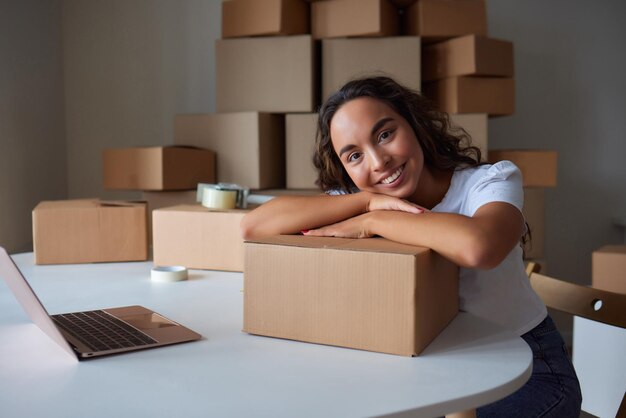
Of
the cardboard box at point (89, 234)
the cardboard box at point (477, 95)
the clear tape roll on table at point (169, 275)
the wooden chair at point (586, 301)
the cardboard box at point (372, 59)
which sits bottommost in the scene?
the wooden chair at point (586, 301)

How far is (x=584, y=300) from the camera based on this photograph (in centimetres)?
132

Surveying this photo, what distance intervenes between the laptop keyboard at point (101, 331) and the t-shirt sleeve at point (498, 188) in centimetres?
61

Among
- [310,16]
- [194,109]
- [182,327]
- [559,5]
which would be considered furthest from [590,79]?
[182,327]

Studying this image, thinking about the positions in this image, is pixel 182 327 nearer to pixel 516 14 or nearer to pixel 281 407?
pixel 281 407

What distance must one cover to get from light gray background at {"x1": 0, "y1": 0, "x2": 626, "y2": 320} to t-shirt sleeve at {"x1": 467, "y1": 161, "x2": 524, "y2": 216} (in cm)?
205

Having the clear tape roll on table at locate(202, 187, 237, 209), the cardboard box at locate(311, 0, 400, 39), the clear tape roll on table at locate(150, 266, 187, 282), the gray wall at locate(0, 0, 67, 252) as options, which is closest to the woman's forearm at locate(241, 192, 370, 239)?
the clear tape roll on table at locate(150, 266, 187, 282)

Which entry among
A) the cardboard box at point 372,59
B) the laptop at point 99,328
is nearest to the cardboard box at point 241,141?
the cardboard box at point 372,59

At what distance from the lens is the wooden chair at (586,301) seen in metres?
1.26

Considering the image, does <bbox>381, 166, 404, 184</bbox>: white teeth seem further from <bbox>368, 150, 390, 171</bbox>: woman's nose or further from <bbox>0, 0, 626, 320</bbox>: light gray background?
<bbox>0, 0, 626, 320</bbox>: light gray background

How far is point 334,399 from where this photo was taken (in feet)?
2.52

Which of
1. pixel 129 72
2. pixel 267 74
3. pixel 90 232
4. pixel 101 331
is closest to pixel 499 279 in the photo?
pixel 101 331

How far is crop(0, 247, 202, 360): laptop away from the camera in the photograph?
3.03ft

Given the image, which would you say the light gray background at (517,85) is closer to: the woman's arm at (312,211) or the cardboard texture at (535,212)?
the cardboard texture at (535,212)

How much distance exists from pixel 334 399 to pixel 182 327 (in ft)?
A: 1.24
